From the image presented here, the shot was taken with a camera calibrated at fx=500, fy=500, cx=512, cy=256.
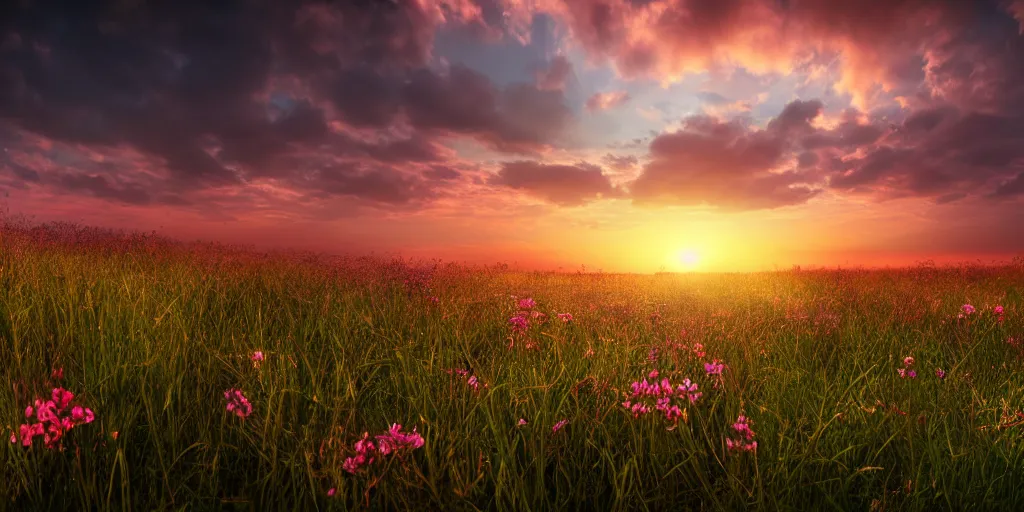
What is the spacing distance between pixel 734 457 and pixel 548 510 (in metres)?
0.80

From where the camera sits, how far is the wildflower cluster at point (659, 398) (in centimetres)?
228

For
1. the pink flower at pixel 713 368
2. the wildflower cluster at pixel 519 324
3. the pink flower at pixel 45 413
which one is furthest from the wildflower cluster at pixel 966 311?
the pink flower at pixel 45 413

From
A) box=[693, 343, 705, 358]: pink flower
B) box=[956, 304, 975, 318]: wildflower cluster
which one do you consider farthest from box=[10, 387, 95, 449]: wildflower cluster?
box=[956, 304, 975, 318]: wildflower cluster

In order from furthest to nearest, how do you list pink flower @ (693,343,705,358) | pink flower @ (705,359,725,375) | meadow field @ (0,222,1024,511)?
pink flower @ (693,343,705,358)
pink flower @ (705,359,725,375)
meadow field @ (0,222,1024,511)

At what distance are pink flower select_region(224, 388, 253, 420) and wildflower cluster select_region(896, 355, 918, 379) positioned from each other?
166 inches

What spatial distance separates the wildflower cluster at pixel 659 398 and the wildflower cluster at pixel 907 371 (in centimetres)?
218

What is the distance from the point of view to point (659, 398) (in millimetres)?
2369

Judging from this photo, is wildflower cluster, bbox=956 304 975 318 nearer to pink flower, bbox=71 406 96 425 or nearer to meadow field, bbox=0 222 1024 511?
meadow field, bbox=0 222 1024 511

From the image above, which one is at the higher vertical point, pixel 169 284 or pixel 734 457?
pixel 169 284

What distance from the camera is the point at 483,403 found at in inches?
90.9

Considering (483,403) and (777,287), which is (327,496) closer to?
(483,403)

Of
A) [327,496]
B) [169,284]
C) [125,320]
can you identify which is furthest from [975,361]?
[169,284]

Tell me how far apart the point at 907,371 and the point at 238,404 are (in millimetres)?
4573

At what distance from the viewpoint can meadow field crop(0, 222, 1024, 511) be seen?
6.37 ft
